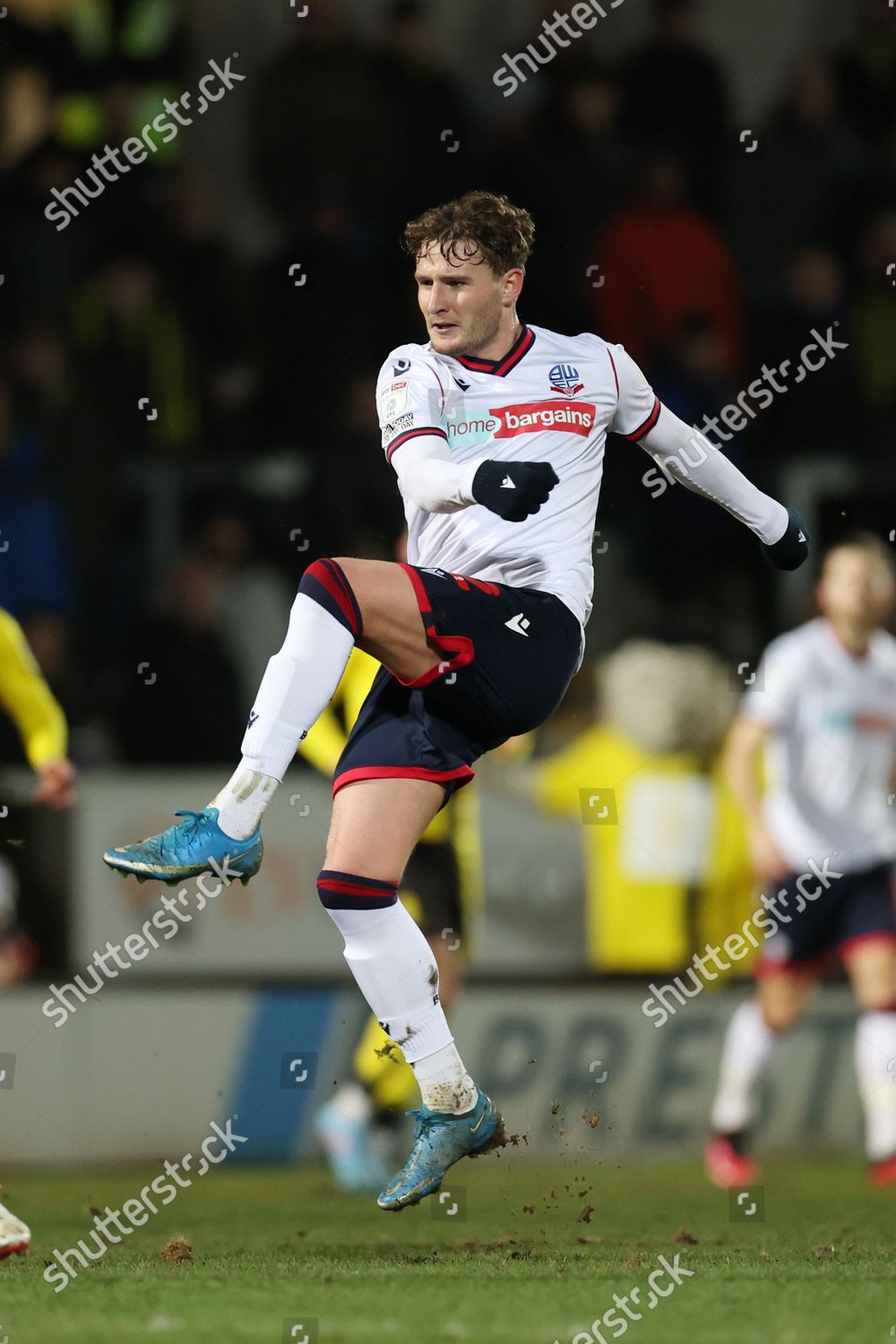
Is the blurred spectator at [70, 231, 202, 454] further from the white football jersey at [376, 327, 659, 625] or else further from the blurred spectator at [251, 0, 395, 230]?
the white football jersey at [376, 327, 659, 625]

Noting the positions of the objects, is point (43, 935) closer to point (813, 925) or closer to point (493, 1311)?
point (813, 925)

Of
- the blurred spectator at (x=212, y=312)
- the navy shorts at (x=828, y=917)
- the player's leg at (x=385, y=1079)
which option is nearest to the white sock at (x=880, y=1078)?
the navy shorts at (x=828, y=917)

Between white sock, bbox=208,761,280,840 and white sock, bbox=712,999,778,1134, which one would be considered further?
white sock, bbox=712,999,778,1134

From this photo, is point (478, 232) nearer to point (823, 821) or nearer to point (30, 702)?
point (30, 702)

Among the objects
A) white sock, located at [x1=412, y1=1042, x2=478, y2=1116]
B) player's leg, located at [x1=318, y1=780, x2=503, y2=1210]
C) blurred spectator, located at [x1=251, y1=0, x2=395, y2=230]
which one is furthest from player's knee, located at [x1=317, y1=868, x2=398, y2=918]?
blurred spectator, located at [x1=251, y1=0, x2=395, y2=230]

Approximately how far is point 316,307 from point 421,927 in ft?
9.57

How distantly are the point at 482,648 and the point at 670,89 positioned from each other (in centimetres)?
607

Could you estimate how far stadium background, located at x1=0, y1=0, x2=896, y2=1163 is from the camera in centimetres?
816

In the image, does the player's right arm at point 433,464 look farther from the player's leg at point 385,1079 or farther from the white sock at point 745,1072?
the white sock at point 745,1072

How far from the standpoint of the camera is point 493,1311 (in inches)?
179

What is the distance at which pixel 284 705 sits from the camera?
481 cm

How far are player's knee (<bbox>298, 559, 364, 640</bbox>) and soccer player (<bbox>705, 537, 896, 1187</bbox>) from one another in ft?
11.1

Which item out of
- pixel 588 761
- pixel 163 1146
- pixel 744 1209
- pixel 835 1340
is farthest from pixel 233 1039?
pixel 835 1340

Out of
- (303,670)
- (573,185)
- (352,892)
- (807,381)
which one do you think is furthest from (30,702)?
(807,381)
